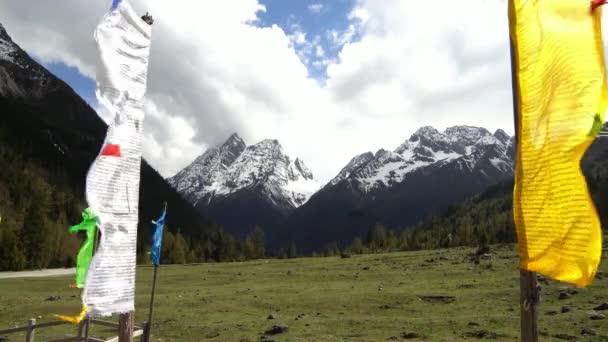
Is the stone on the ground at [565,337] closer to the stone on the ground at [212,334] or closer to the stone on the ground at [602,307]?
the stone on the ground at [602,307]

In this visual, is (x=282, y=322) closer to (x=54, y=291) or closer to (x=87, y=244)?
(x=87, y=244)

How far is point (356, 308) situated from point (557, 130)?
28382 mm

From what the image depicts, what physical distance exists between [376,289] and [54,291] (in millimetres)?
32934

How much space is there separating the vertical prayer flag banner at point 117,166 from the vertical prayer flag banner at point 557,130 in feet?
22.7

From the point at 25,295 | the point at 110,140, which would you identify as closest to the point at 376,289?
the point at 25,295

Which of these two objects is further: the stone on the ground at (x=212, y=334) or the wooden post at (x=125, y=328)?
the stone on the ground at (x=212, y=334)

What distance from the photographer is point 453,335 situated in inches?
898

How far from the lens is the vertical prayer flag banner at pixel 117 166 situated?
878 cm

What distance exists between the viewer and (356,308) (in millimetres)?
32906

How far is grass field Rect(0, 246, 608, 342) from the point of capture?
23984 millimetres

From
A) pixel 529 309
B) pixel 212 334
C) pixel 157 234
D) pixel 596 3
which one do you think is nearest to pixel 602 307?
pixel 212 334

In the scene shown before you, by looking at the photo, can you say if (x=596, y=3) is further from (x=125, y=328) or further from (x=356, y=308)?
(x=356, y=308)

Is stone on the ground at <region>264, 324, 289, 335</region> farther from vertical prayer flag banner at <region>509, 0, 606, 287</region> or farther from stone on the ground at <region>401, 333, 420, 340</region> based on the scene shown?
vertical prayer flag banner at <region>509, 0, 606, 287</region>

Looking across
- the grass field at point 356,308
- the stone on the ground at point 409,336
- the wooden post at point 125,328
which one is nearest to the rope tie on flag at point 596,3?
the wooden post at point 125,328
